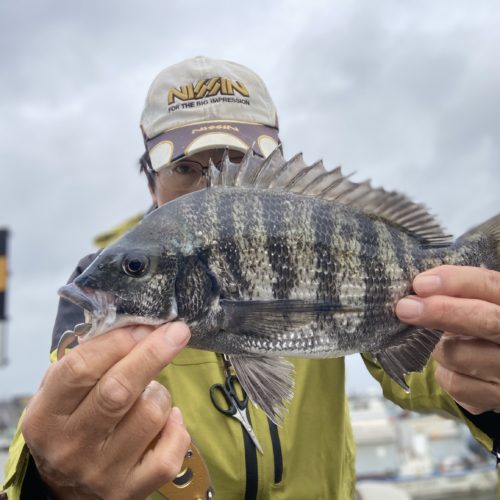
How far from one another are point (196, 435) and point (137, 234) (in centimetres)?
126

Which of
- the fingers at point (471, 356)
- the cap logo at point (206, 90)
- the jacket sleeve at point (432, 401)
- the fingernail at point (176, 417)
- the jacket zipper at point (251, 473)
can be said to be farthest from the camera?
the cap logo at point (206, 90)

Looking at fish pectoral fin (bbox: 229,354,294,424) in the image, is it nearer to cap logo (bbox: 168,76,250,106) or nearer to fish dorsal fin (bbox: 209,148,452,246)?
fish dorsal fin (bbox: 209,148,452,246)

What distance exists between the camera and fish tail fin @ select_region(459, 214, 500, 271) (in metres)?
2.24

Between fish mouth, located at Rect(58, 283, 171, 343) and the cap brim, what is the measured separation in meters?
1.30

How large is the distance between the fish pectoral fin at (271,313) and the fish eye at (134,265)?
29cm

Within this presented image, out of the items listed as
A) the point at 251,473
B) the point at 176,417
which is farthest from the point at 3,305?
the point at 176,417

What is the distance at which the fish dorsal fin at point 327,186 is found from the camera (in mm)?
2064

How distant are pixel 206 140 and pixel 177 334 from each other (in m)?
1.47

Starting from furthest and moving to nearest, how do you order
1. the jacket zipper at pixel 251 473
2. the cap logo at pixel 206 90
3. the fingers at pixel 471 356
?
the cap logo at pixel 206 90
the jacket zipper at pixel 251 473
the fingers at pixel 471 356

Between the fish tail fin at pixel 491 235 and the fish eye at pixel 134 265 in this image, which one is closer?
the fish eye at pixel 134 265

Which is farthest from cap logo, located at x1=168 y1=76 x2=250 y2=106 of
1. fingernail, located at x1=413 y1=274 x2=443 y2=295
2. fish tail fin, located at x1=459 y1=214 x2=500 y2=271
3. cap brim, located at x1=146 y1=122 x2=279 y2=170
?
fingernail, located at x1=413 y1=274 x2=443 y2=295

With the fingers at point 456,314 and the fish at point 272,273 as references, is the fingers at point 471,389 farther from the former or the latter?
the fingers at point 456,314

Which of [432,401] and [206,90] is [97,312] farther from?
[432,401]

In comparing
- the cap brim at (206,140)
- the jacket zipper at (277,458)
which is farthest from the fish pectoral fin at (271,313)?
the cap brim at (206,140)
